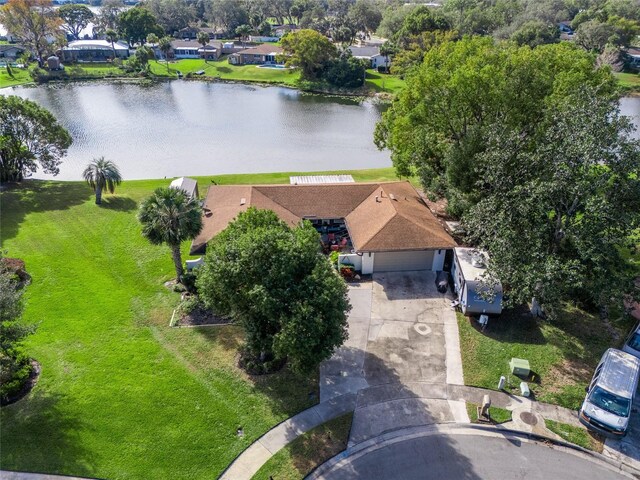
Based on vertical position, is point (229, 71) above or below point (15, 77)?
above

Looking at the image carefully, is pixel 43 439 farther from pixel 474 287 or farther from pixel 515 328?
pixel 515 328

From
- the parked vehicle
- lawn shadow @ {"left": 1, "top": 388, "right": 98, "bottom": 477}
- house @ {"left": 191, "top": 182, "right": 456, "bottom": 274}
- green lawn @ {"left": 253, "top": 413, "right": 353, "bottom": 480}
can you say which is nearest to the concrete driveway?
green lawn @ {"left": 253, "top": 413, "right": 353, "bottom": 480}

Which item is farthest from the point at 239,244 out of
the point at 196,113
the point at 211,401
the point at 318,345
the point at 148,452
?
the point at 196,113

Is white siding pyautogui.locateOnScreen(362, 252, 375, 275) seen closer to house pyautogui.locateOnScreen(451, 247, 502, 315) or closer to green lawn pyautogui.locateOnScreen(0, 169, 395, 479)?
house pyautogui.locateOnScreen(451, 247, 502, 315)

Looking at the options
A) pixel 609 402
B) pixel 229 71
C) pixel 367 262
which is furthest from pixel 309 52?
pixel 609 402

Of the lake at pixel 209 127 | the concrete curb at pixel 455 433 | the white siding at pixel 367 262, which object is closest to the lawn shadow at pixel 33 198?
the lake at pixel 209 127

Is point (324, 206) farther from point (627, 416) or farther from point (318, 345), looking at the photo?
point (627, 416)
